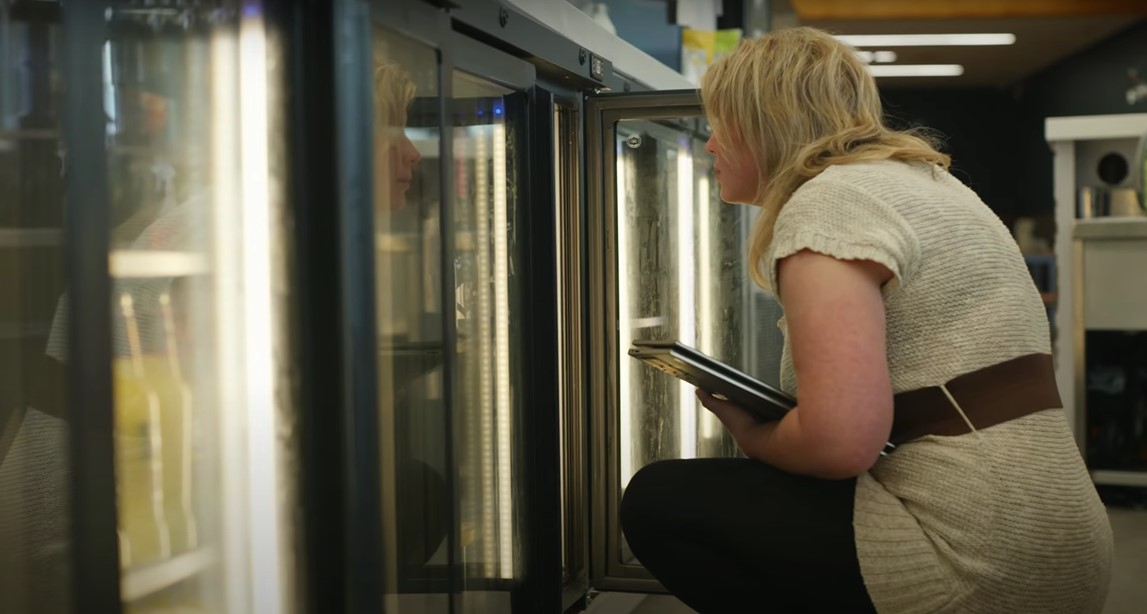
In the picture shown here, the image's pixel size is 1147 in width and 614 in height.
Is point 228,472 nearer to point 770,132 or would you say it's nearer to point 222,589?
point 222,589

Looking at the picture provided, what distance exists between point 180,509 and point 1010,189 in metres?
9.81

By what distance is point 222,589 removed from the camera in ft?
4.23

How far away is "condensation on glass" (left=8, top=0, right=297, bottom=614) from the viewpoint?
47.1 inches

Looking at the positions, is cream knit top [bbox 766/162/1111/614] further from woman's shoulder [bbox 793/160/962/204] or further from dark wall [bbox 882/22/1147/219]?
Result: dark wall [bbox 882/22/1147/219]

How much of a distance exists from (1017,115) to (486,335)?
9.41 m

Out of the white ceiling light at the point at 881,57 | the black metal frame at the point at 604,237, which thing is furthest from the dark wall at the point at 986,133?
the black metal frame at the point at 604,237

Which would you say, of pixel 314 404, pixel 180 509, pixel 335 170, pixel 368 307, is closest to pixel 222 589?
pixel 180 509

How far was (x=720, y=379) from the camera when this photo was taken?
4.42ft

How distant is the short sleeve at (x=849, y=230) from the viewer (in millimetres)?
1129

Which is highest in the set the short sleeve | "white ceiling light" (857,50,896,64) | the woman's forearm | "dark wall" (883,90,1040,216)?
"white ceiling light" (857,50,896,64)

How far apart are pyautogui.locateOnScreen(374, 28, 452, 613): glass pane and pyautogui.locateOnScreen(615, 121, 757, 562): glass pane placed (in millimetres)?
760

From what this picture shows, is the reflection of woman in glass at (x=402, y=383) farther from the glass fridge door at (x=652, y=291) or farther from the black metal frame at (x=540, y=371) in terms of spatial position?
the glass fridge door at (x=652, y=291)

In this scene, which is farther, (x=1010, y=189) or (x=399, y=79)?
(x=1010, y=189)

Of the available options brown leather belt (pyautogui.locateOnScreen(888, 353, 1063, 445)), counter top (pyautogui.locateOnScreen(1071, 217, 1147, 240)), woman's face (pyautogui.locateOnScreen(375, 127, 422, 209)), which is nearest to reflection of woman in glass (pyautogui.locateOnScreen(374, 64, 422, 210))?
woman's face (pyautogui.locateOnScreen(375, 127, 422, 209))
